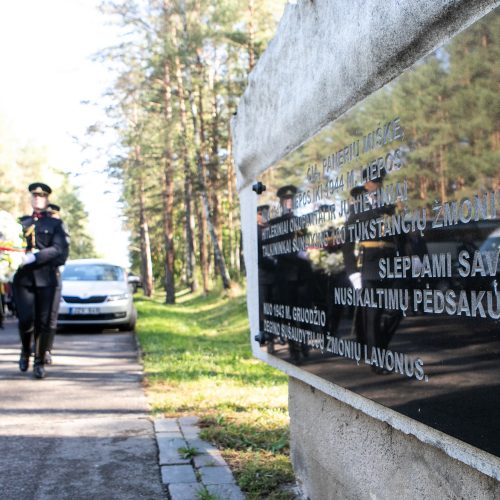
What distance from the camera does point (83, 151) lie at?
32531 millimetres

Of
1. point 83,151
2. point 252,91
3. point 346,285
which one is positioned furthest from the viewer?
point 83,151

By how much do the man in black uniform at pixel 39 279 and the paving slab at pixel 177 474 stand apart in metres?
3.90

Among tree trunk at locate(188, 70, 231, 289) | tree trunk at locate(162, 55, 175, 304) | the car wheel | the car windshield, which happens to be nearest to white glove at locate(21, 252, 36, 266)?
the car wheel

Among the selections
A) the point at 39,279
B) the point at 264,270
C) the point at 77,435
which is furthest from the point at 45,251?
the point at 264,270

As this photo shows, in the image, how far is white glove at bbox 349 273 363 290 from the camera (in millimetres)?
2630

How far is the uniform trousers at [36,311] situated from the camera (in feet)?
26.0

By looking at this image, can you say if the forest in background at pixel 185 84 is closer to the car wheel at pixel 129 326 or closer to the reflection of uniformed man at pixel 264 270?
the car wheel at pixel 129 326

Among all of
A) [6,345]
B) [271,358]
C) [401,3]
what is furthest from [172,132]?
[401,3]

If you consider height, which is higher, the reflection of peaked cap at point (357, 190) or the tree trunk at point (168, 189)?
the tree trunk at point (168, 189)

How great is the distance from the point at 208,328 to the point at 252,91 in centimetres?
1296

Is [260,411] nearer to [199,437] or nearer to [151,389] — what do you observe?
[199,437]

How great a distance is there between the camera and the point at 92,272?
16.6 metres

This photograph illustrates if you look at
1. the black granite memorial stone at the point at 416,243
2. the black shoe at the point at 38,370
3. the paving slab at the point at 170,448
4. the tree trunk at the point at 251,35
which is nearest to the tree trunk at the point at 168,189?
the tree trunk at the point at 251,35

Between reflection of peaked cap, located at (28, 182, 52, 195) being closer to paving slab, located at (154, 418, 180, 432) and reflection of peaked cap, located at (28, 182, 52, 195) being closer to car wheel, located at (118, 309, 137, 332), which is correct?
paving slab, located at (154, 418, 180, 432)
